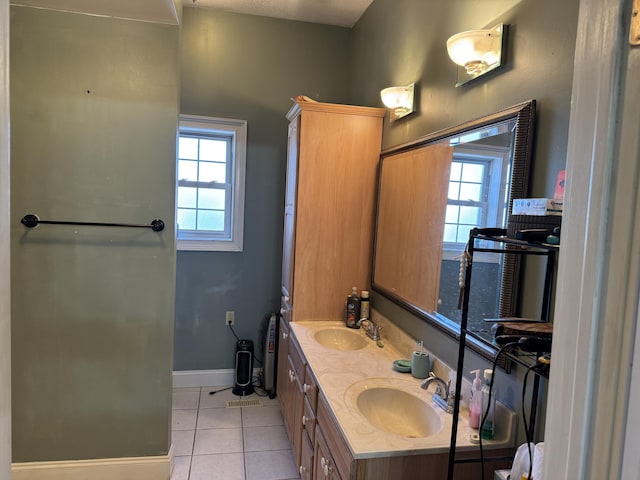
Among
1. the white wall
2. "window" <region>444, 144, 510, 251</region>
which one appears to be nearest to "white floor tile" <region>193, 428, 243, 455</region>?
"window" <region>444, 144, 510, 251</region>

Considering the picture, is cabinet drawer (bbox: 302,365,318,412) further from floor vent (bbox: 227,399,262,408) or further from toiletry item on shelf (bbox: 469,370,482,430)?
floor vent (bbox: 227,399,262,408)

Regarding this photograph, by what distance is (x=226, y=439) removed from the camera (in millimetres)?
2680

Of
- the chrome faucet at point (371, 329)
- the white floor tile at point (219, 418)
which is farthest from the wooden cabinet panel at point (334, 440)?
the white floor tile at point (219, 418)

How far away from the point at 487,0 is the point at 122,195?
1.81 metres

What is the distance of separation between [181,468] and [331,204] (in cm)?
175

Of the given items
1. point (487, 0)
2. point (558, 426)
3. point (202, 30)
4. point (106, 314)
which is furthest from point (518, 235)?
point (202, 30)

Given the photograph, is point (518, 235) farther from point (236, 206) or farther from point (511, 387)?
point (236, 206)

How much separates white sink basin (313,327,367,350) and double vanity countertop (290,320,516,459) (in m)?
0.02

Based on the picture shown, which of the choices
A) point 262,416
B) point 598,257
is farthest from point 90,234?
point 598,257

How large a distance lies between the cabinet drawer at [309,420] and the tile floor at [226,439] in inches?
19.1

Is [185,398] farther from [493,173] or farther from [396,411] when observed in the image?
[493,173]

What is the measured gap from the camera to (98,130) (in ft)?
6.67

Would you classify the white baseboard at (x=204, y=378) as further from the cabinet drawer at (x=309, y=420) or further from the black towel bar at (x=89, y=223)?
the black towel bar at (x=89, y=223)

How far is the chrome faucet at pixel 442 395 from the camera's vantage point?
1579 mm
